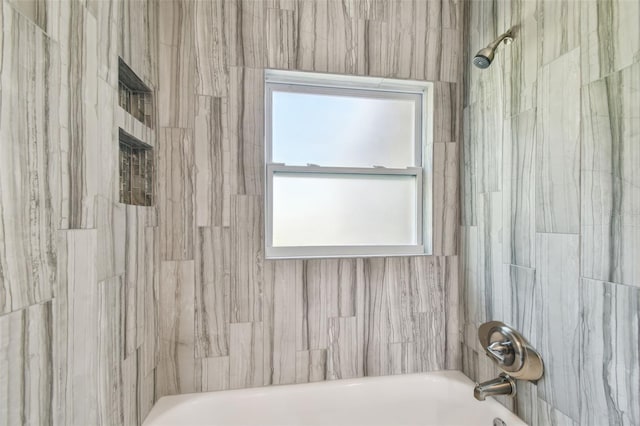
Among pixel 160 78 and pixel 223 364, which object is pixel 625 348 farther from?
pixel 160 78

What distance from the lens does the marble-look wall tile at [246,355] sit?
60.9 inches

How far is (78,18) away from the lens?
88cm

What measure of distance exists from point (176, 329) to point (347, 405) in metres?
0.90

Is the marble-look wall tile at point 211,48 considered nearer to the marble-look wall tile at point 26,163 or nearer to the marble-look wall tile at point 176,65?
the marble-look wall tile at point 176,65

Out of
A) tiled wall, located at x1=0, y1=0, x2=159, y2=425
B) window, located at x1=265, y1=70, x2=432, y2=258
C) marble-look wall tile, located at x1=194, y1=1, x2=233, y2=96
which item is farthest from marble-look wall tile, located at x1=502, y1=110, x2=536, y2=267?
tiled wall, located at x1=0, y1=0, x2=159, y2=425

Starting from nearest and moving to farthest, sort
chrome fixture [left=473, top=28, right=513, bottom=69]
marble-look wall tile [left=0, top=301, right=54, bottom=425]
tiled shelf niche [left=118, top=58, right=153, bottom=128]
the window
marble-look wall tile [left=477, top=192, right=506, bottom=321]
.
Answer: marble-look wall tile [left=0, top=301, right=54, bottom=425] → tiled shelf niche [left=118, top=58, right=153, bottom=128] → chrome fixture [left=473, top=28, right=513, bottom=69] → marble-look wall tile [left=477, top=192, right=506, bottom=321] → the window

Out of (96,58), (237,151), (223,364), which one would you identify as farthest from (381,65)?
(223,364)

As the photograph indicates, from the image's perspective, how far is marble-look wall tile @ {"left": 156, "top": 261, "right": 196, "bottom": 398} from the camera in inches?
58.7

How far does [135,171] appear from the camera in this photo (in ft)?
4.54

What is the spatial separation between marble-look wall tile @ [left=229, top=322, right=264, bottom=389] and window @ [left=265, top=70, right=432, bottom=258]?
1.24 ft

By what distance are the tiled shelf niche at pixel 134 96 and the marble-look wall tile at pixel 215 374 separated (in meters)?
1.14

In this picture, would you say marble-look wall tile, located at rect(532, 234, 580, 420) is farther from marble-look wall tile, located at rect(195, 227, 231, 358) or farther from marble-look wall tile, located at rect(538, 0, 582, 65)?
marble-look wall tile, located at rect(195, 227, 231, 358)

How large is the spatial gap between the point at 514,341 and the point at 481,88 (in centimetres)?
118

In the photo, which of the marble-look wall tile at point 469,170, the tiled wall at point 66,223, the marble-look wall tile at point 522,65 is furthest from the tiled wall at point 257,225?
the marble-look wall tile at point 522,65
